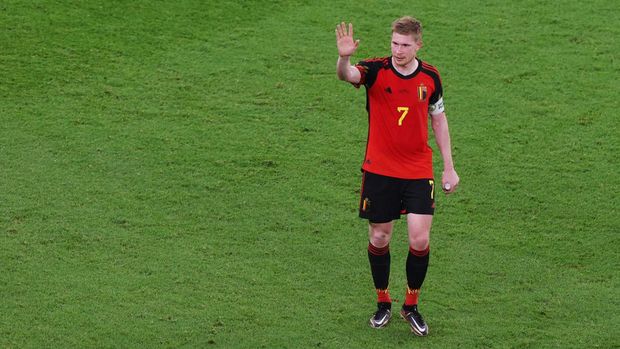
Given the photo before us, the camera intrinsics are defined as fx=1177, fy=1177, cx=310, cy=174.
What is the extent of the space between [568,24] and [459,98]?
2003 mm

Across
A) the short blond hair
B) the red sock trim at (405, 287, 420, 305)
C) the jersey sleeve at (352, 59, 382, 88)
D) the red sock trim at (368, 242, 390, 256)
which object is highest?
the short blond hair

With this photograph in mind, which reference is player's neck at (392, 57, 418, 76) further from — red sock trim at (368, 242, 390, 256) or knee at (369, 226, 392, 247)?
red sock trim at (368, 242, 390, 256)

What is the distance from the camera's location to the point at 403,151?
294 inches

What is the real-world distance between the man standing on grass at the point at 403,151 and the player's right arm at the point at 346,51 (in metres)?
0.01

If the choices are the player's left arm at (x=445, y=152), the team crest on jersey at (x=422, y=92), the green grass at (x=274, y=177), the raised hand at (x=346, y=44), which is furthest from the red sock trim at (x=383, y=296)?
the raised hand at (x=346, y=44)

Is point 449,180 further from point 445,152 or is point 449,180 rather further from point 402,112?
point 402,112

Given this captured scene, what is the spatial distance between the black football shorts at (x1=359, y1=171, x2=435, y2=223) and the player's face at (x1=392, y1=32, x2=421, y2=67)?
0.78m

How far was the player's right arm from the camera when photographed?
7027mm

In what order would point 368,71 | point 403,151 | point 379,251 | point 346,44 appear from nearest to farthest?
1. point 346,44
2. point 368,71
3. point 403,151
4. point 379,251

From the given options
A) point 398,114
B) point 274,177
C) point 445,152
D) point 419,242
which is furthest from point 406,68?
point 274,177

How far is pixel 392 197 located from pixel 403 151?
0.31 m

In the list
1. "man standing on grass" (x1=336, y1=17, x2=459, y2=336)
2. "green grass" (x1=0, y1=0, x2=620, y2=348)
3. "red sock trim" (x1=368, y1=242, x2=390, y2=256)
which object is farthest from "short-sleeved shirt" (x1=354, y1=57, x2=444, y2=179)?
"green grass" (x1=0, y1=0, x2=620, y2=348)

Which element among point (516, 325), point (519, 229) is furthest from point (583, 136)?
point (516, 325)

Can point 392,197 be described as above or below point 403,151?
below
